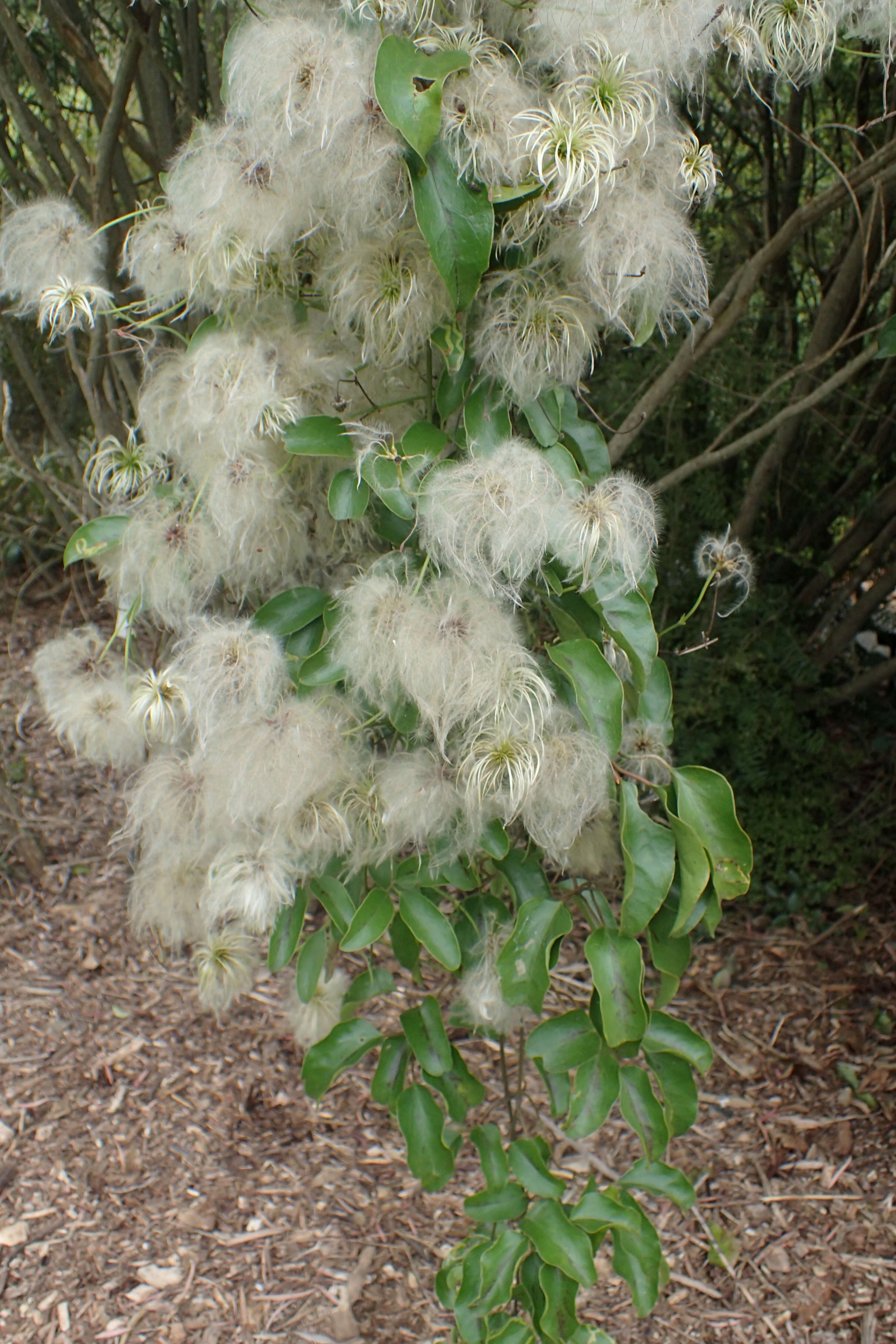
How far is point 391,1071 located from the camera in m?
1.31

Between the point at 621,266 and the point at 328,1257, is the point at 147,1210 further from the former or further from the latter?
the point at 621,266

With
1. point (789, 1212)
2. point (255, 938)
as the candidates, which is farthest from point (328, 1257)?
point (789, 1212)

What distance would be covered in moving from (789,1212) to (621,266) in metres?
1.60

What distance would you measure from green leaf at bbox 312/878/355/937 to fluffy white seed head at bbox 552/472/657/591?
1.38ft

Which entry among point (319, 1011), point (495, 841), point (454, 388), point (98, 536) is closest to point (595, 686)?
point (495, 841)

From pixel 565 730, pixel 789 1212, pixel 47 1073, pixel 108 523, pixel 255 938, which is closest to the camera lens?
pixel 565 730

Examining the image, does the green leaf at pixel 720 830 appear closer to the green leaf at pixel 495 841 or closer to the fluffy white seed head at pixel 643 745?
the fluffy white seed head at pixel 643 745

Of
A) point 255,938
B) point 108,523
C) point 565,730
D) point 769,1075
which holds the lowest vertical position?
point 769,1075

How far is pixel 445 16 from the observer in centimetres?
87

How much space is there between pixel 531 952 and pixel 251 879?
28cm

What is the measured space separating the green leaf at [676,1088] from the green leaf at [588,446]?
63 centimetres

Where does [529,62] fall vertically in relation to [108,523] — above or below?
above

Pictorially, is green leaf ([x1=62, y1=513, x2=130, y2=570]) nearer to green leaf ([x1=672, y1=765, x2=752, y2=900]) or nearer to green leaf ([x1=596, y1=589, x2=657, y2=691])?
green leaf ([x1=596, y1=589, x2=657, y2=691])

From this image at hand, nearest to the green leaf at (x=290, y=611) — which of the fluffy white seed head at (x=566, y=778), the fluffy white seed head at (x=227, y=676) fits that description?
the fluffy white seed head at (x=227, y=676)
